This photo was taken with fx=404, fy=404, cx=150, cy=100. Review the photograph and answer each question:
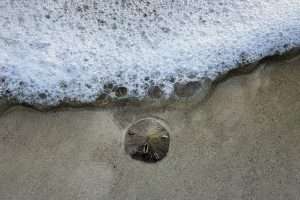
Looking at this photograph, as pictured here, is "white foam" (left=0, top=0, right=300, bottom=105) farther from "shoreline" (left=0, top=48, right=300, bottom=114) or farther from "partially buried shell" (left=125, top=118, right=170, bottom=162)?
"partially buried shell" (left=125, top=118, right=170, bottom=162)

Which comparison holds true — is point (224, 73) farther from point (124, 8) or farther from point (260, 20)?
point (124, 8)

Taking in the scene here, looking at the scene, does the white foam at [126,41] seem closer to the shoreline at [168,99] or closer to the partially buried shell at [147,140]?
the shoreline at [168,99]

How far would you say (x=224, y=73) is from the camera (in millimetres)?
1511

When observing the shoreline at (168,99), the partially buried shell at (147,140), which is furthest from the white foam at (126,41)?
the partially buried shell at (147,140)

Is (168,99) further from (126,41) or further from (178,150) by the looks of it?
(126,41)

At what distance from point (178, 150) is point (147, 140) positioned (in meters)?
0.12

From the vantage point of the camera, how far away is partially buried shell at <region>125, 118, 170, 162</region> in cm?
141

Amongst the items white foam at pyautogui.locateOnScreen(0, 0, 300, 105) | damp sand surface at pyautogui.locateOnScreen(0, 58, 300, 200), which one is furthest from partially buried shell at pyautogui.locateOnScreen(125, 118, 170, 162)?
white foam at pyautogui.locateOnScreen(0, 0, 300, 105)

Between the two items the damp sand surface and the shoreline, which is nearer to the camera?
the damp sand surface

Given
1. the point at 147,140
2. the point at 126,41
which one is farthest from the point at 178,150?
the point at 126,41

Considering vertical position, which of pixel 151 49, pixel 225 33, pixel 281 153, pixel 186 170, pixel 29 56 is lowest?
pixel 186 170

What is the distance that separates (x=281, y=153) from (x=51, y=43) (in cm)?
96

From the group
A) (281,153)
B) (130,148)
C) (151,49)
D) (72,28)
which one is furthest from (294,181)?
(72,28)

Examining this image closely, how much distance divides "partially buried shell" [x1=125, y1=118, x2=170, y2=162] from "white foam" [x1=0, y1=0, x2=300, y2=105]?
129mm
